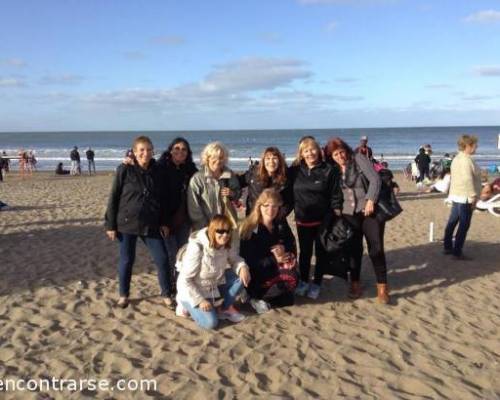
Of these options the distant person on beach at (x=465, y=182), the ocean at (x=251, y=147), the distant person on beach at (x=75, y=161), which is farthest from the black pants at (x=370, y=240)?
the ocean at (x=251, y=147)

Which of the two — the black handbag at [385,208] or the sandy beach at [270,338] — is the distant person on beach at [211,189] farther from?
the black handbag at [385,208]

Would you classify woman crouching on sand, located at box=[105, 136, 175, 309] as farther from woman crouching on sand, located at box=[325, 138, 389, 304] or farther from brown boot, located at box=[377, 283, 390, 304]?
brown boot, located at box=[377, 283, 390, 304]

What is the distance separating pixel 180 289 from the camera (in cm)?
446

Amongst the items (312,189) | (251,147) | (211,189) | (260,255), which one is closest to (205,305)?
(260,255)

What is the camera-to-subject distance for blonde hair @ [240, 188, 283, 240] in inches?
180

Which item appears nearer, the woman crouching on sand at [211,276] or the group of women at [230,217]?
the woman crouching on sand at [211,276]

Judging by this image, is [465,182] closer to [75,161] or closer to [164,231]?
[164,231]

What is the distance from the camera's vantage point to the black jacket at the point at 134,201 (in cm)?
447

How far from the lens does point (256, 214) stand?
466cm

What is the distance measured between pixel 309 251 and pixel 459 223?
2731mm

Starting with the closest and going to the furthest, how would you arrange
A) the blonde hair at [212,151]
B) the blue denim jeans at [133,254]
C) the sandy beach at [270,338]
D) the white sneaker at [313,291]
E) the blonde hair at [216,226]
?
the sandy beach at [270,338]
the blonde hair at [216,226]
the blonde hair at [212,151]
the blue denim jeans at [133,254]
the white sneaker at [313,291]

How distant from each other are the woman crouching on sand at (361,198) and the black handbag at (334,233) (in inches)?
2.9

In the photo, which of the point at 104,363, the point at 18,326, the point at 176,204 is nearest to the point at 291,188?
the point at 176,204

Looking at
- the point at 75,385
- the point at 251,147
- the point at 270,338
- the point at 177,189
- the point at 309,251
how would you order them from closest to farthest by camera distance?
the point at 75,385 → the point at 270,338 → the point at 177,189 → the point at 309,251 → the point at 251,147
